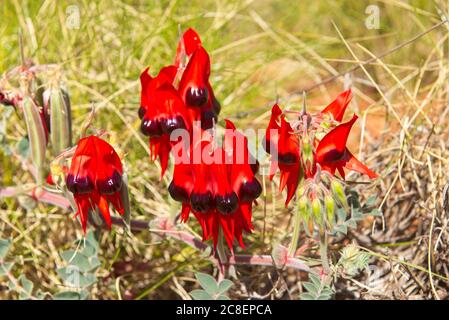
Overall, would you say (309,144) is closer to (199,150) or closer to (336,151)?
(336,151)

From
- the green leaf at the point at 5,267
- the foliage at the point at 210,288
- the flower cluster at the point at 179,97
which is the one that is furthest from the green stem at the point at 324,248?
the green leaf at the point at 5,267

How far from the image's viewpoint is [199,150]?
1.49m

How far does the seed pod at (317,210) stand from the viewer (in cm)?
145

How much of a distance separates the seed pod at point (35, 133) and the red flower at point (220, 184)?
0.43 m

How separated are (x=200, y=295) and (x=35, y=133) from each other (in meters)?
0.53

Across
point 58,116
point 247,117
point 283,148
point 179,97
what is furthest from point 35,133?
point 247,117

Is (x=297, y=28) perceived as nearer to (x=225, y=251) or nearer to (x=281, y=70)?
(x=281, y=70)

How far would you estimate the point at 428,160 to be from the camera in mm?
1966

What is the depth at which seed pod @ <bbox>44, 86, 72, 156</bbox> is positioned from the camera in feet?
5.84

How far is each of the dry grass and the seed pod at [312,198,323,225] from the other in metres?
0.23

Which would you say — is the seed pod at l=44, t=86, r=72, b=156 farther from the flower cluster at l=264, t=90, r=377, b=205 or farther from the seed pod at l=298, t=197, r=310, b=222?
the seed pod at l=298, t=197, r=310, b=222

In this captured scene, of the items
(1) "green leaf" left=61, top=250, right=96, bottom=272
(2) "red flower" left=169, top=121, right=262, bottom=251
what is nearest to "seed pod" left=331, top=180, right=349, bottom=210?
(2) "red flower" left=169, top=121, right=262, bottom=251

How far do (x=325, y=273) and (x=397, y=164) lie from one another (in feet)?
1.69
